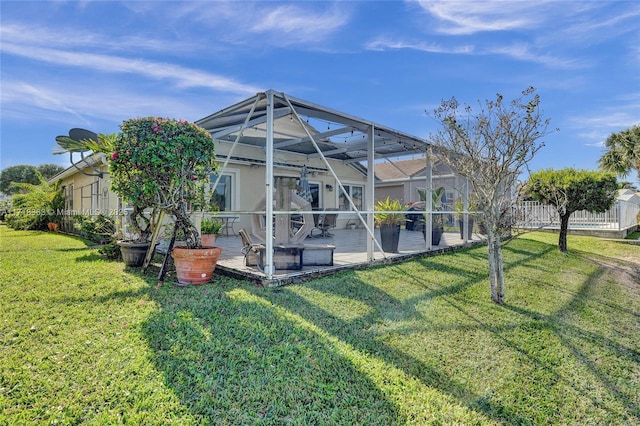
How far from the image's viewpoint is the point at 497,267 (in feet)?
16.0

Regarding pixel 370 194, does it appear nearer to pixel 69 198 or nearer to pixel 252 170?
pixel 252 170

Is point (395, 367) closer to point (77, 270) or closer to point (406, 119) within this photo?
point (77, 270)

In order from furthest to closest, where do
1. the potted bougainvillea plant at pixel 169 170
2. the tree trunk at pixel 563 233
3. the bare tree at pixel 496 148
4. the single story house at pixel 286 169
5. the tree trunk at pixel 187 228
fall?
the tree trunk at pixel 563 233, the single story house at pixel 286 169, the tree trunk at pixel 187 228, the potted bougainvillea plant at pixel 169 170, the bare tree at pixel 496 148

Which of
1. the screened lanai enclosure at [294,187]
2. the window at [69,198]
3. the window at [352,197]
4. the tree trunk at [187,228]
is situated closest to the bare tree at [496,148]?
the screened lanai enclosure at [294,187]

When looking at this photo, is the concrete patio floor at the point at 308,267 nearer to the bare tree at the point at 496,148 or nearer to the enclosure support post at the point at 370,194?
the enclosure support post at the point at 370,194

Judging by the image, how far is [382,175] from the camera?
23.6 meters

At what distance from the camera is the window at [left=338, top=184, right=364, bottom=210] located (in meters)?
16.1

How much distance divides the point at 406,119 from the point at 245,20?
293 inches

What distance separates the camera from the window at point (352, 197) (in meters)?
16.1

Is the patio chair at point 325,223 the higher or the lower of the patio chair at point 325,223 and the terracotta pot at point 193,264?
the higher

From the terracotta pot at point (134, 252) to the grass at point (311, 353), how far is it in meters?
0.93

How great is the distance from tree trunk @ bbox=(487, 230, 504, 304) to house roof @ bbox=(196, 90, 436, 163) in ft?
9.97

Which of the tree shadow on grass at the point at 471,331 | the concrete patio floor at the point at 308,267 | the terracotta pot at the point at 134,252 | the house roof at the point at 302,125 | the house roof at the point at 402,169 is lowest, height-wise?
the tree shadow on grass at the point at 471,331

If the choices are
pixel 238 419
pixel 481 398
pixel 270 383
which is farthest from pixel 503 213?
pixel 238 419
